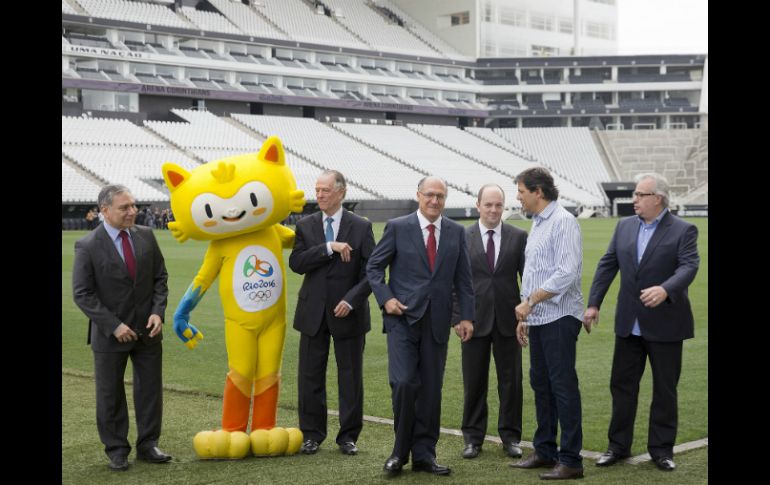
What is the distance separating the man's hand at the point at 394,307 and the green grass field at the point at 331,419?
1.10 metres

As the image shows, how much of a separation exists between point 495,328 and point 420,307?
96 cm

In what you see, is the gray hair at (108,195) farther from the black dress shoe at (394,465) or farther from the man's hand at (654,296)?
the man's hand at (654,296)

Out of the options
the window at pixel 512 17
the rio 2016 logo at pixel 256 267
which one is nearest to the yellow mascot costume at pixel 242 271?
the rio 2016 logo at pixel 256 267

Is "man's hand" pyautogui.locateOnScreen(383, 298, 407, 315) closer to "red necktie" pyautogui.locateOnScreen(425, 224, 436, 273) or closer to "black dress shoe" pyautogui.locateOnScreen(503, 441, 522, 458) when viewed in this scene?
"red necktie" pyautogui.locateOnScreen(425, 224, 436, 273)

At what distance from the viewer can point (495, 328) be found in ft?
23.7

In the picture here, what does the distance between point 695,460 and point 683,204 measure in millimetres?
59760

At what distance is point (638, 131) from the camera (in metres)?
69.8

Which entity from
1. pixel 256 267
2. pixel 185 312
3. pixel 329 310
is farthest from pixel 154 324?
pixel 329 310

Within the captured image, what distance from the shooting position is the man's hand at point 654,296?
6.17 m

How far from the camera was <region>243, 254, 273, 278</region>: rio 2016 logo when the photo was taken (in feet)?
23.0

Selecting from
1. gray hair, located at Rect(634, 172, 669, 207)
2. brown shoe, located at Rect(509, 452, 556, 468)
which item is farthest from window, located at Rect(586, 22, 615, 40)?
brown shoe, located at Rect(509, 452, 556, 468)

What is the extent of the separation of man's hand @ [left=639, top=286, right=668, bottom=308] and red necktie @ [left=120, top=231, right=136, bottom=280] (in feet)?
11.7
